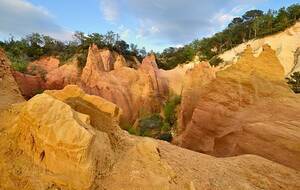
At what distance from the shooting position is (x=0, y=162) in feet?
15.9

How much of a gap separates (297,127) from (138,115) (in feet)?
63.6

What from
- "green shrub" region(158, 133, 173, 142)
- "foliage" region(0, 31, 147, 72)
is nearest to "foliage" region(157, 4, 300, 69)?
"foliage" region(0, 31, 147, 72)

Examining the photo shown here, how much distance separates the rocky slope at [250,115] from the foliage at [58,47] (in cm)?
2269

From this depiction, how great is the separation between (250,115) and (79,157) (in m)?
8.22

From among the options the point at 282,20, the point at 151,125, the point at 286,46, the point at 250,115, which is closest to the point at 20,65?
the point at 151,125

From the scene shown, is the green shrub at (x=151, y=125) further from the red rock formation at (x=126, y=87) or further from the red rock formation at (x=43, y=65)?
the red rock formation at (x=43, y=65)

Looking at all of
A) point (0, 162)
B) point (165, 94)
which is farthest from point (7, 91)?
point (165, 94)

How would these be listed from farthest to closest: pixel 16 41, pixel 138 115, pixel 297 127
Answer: pixel 16 41
pixel 138 115
pixel 297 127

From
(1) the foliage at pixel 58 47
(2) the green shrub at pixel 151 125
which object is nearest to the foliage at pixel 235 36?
(1) the foliage at pixel 58 47

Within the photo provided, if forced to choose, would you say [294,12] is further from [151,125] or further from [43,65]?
[43,65]

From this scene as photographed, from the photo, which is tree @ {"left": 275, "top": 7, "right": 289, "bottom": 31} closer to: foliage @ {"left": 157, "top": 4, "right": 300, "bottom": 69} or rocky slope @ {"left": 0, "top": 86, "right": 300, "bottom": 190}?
foliage @ {"left": 157, "top": 4, "right": 300, "bottom": 69}

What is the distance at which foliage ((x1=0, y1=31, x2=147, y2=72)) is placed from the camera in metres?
→ 38.5

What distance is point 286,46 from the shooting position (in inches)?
1437

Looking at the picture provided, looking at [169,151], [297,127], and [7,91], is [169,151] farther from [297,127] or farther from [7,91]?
[297,127]
